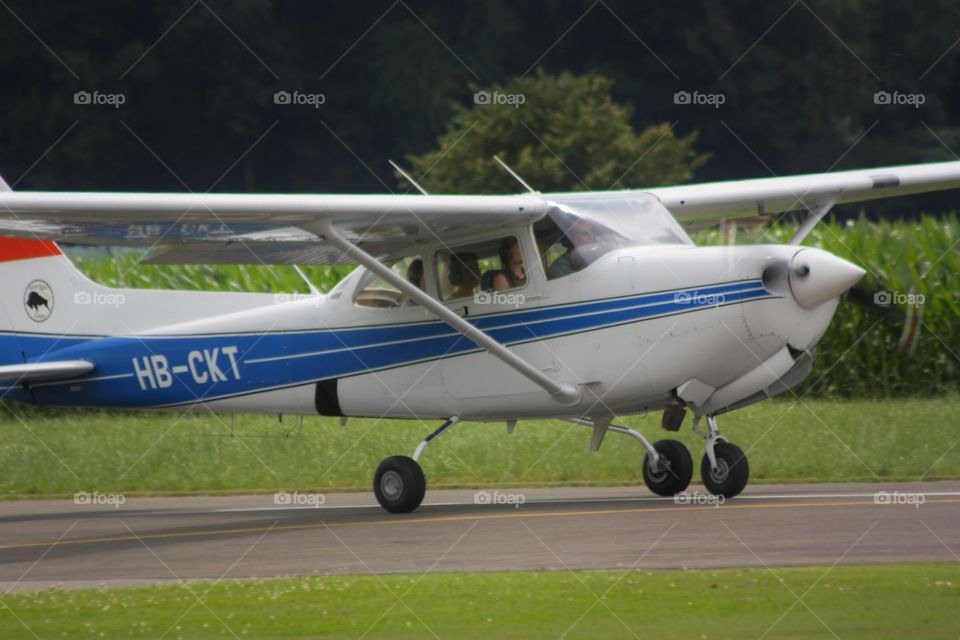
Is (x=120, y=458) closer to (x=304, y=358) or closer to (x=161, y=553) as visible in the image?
(x=304, y=358)

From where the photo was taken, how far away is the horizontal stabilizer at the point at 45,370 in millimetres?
14578

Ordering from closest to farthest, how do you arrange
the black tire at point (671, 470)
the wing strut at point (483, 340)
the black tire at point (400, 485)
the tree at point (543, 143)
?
1. the wing strut at point (483, 340)
2. the black tire at point (400, 485)
3. the black tire at point (671, 470)
4. the tree at point (543, 143)

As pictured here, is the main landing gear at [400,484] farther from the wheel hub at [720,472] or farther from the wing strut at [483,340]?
the wheel hub at [720,472]

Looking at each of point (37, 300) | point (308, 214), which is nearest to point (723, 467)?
point (308, 214)

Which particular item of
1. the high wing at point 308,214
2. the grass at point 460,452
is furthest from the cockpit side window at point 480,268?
the grass at point 460,452

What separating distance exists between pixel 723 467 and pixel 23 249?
23.6ft

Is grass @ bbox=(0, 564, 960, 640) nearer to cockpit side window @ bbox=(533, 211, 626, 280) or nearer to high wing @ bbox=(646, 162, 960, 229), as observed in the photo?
cockpit side window @ bbox=(533, 211, 626, 280)

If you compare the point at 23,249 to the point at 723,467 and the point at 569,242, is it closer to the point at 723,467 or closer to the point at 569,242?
the point at 569,242

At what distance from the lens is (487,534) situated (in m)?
11.2

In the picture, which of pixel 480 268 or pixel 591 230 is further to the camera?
pixel 480 268

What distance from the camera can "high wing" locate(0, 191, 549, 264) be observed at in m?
11.3

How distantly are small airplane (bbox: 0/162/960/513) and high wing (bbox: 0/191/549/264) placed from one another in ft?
0.07

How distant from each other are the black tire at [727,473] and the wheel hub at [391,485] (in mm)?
2558

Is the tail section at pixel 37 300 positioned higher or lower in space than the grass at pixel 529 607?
higher
